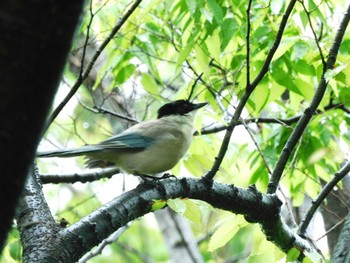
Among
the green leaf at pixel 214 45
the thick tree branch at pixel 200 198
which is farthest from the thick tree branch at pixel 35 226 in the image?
the green leaf at pixel 214 45

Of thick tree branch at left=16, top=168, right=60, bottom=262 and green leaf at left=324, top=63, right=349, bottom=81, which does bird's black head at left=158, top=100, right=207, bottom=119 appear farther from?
thick tree branch at left=16, top=168, right=60, bottom=262

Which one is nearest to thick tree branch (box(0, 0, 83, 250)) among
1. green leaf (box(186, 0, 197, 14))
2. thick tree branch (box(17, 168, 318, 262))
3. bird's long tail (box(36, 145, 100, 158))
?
thick tree branch (box(17, 168, 318, 262))

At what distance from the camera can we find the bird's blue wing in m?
4.66

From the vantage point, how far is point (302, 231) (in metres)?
3.75

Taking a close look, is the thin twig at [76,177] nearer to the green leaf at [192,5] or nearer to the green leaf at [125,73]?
the green leaf at [125,73]

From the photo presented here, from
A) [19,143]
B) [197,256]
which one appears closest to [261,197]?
[19,143]

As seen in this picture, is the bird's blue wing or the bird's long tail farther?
the bird's blue wing

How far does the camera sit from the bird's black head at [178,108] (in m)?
5.40

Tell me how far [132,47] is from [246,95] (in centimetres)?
286

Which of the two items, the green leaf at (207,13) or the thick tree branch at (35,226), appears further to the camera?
the green leaf at (207,13)

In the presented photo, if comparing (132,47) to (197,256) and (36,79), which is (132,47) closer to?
(197,256)

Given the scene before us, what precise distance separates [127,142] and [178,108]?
2.87 ft

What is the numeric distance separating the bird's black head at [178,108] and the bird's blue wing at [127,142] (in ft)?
2.18

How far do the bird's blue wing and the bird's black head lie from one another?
0.66 metres
